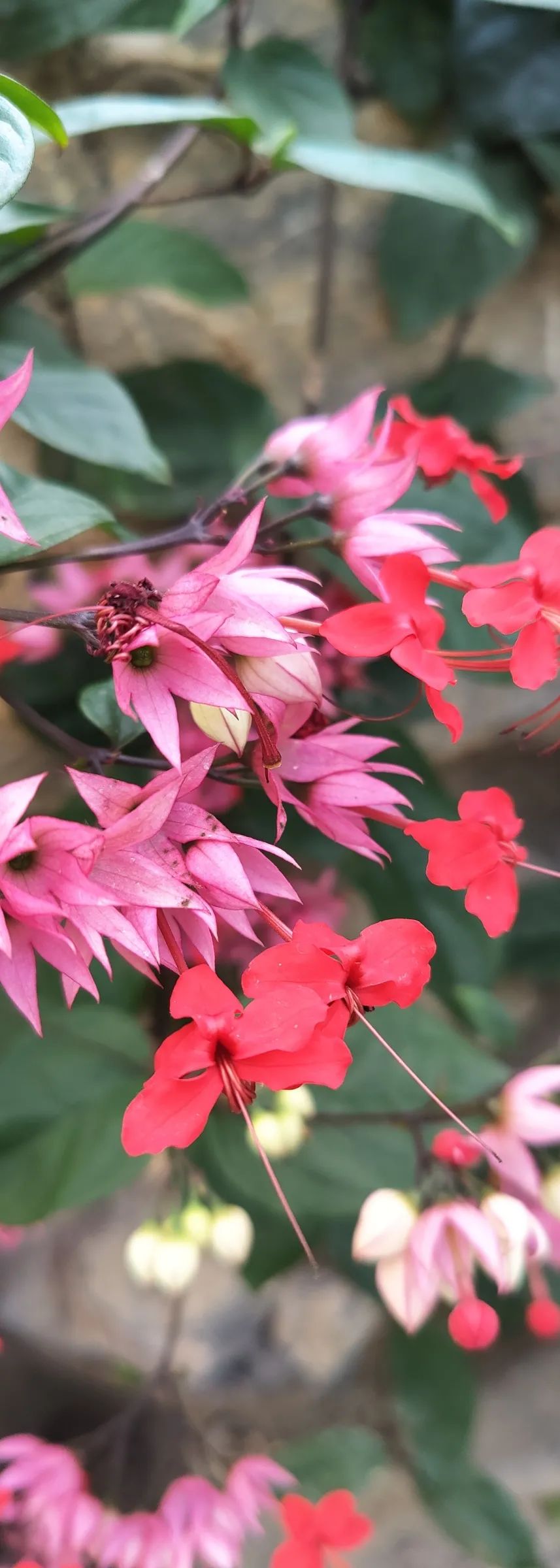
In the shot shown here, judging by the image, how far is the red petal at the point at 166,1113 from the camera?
0.82 ft

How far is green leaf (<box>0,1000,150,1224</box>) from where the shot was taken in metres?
0.56

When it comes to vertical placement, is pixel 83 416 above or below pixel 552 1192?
above

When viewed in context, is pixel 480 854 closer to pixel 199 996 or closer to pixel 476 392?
pixel 199 996

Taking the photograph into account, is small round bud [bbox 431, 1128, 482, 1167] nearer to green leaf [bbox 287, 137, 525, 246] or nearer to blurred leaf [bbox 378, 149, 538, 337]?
green leaf [bbox 287, 137, 525, 246]

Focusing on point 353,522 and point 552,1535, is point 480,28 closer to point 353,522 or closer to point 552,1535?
point 353,522

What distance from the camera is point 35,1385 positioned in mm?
1003

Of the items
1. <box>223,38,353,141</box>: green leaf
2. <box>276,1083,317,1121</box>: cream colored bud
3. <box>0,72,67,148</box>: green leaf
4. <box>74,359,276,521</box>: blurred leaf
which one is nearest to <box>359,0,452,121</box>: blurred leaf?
<box>223,38,353,141</box>: green leaf

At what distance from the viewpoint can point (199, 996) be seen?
25 centimetres

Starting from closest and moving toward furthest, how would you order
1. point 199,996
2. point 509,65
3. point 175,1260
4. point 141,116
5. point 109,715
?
point 199,996
point 109,715
point 141,116
point 175,1260
point 509,65

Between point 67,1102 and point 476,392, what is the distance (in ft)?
1.94

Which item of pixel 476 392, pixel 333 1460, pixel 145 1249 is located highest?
pixel 476 392

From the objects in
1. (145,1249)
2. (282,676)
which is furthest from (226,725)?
(145,1249)

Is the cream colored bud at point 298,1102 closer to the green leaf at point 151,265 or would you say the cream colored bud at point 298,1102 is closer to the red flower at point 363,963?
the red flower at point 363,963

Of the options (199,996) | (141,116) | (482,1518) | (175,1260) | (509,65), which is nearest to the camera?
(199,996)
